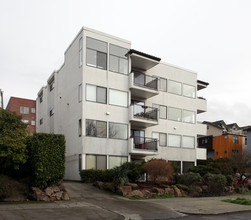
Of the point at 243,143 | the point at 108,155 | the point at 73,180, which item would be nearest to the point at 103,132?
the point at 108,155

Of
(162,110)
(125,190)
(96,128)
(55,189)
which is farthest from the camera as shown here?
(162,110)

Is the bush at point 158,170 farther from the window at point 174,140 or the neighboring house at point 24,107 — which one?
the neighboring house at point 24,107

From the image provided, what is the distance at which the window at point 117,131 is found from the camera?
2423 centimetres

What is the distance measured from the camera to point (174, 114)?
98.6ft

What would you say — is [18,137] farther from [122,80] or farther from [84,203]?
[122,80]

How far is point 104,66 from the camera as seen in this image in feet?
80.6

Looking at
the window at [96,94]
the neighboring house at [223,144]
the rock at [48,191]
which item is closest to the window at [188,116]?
the window at [96,94]

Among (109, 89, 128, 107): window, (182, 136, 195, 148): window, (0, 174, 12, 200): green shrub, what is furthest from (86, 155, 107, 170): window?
(182, 136, 195, 148): window

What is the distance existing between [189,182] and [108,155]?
669 centimetres

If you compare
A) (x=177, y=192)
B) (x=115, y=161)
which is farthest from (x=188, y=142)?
(x=177, y=192)

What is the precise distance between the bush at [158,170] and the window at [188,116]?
38.4ft

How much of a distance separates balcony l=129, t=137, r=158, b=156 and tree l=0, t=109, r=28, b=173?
1120cm

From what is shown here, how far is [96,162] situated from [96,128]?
8.79ft

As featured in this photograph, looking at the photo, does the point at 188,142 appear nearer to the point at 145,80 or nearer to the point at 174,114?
the point at 174,114
